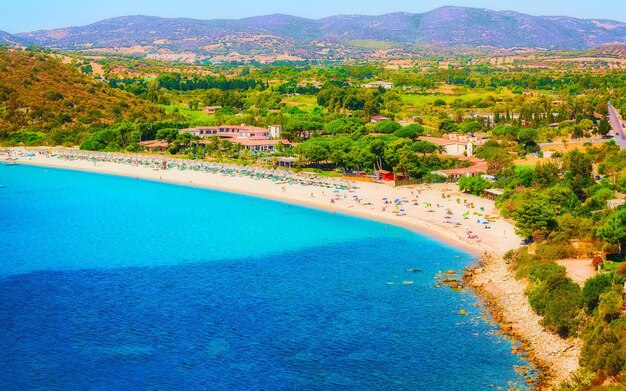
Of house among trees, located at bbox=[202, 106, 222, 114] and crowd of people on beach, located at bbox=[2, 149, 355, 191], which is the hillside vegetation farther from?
crowd of people on beach, located at bbox=[2, 149, 355, 191]

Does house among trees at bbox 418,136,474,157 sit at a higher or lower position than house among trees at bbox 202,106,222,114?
higher

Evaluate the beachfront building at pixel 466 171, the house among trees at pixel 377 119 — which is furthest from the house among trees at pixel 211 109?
the beachfront building at pixel 466 171

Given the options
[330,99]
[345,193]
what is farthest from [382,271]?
[330,99]

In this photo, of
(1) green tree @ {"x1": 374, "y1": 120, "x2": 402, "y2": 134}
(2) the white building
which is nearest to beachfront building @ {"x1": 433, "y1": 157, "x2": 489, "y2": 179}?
(1) green tree @ {"x1": 374, "y1": 120, "x2": 402, "y2": 134}

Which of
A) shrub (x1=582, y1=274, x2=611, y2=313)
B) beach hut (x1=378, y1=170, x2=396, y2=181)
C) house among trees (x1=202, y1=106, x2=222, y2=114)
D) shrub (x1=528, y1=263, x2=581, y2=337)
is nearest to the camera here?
shrub (x1=528, y1=263, x2=581, y2=337)

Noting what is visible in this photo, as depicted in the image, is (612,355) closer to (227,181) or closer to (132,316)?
(132,316)

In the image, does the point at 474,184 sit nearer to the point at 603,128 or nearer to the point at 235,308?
the point at 603,128

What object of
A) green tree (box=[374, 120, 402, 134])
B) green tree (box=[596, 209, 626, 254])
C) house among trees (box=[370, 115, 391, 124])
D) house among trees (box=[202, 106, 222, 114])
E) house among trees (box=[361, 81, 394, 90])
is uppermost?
green tree (box=[596, 209, 626, 254])

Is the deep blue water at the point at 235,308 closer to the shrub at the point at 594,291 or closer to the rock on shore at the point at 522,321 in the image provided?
the rock on shore at the point at 522,321

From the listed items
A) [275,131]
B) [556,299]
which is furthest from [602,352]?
[275,131]
